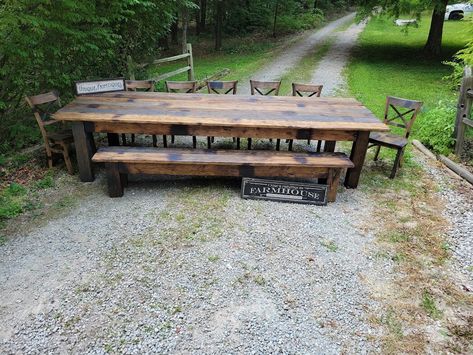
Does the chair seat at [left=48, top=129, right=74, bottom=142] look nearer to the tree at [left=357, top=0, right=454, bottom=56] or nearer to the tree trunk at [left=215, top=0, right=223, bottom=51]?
Result: the tree at [left=357, top=0, right=454, bottom=56]

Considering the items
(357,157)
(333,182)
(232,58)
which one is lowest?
(232,58)

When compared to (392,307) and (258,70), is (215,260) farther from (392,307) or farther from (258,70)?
(258,70)

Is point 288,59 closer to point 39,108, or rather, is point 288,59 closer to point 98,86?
point 98,86

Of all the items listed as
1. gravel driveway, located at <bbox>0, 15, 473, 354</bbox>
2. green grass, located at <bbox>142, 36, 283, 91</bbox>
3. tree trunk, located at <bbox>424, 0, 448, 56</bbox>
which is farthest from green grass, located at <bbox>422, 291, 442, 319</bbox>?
tree trunk, located at <bbox>424, 0, 448, 56</bbox>

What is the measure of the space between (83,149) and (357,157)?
3890 millimetres

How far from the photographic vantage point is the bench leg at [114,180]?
458 cm

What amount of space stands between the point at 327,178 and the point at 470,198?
2106 millimetres

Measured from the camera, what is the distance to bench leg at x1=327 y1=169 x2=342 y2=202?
468cm

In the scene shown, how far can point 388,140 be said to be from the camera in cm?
551

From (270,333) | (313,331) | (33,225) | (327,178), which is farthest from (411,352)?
(33,225)

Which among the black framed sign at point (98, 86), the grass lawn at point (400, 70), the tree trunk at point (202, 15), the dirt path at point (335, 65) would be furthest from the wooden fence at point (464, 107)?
the tree trunk at point (202, 15)

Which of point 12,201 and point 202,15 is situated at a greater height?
point 202,15

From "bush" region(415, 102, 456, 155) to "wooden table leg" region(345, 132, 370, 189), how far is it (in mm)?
2239

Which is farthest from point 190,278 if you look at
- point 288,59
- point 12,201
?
point 288,59
